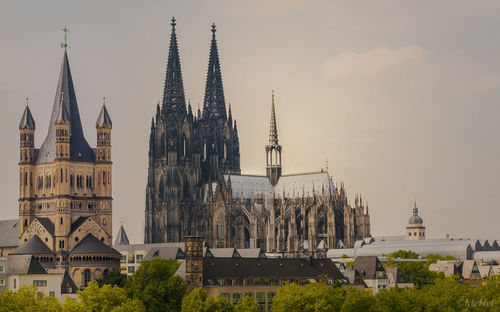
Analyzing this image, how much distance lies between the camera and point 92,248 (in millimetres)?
193625

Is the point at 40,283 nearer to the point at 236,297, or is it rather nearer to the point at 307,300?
the point at 236,297

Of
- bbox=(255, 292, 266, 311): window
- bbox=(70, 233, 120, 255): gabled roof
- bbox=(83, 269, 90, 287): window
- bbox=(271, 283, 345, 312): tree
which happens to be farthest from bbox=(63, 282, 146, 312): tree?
bbox=(70, 233, 120, 255): gabled roof

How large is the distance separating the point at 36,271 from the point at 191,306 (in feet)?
125

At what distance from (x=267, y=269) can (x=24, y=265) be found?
110 ft

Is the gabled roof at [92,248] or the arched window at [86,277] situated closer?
the arched window at [86,277]

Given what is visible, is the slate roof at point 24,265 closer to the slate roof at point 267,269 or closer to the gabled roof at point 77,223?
the slate roof at point 267,269

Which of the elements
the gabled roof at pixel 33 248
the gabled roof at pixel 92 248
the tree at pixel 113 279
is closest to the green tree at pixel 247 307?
the tree at pixel 113 279

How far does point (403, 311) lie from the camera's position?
142250 mm

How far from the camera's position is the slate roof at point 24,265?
169 metres

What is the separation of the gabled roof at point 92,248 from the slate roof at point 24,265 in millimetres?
20830

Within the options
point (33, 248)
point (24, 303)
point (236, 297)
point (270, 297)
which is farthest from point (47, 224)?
point (24, 303)

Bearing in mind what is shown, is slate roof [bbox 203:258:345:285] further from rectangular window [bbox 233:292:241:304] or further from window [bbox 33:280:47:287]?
window [bbox 33:280:47:287]

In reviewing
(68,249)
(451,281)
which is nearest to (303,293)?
(451,281)

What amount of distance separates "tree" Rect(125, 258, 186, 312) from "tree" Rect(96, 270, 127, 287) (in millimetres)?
25260
